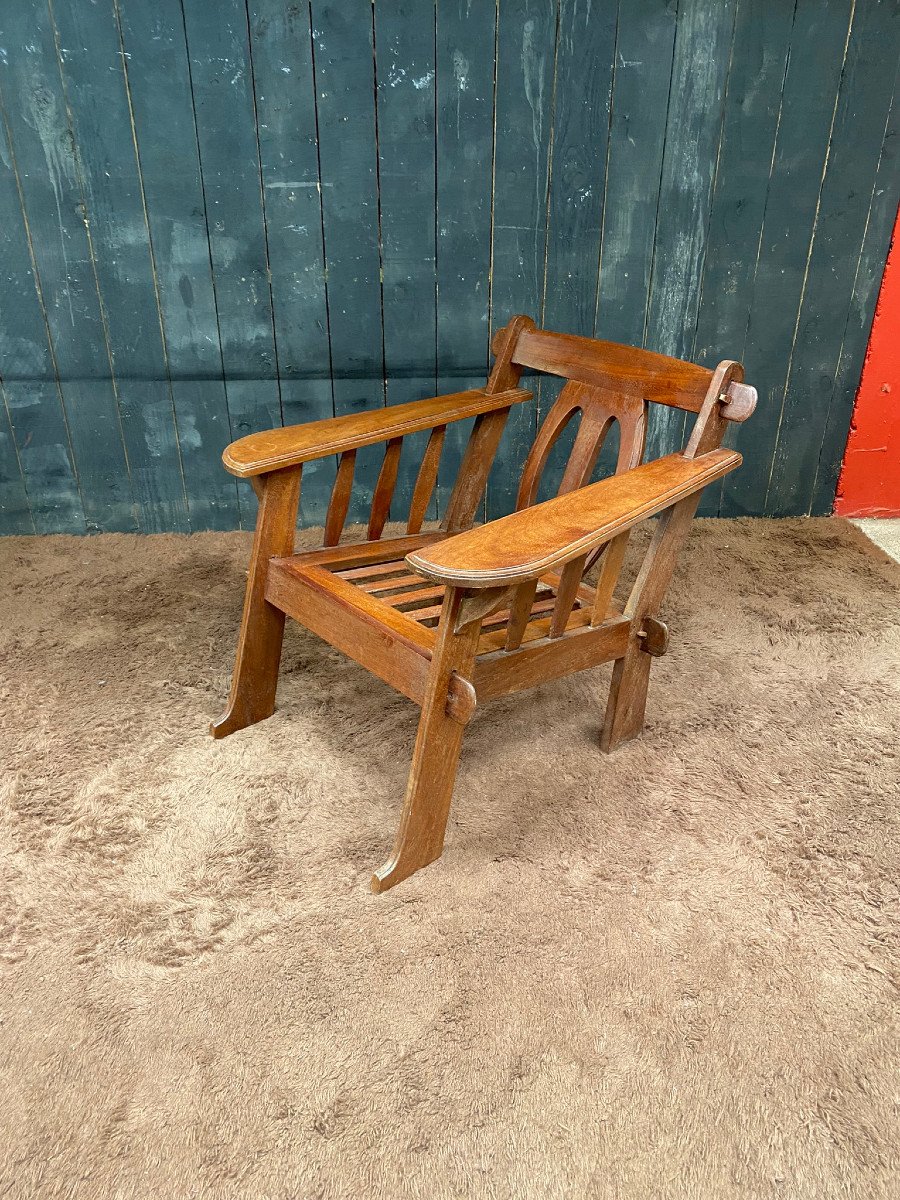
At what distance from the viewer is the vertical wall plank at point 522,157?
223cm

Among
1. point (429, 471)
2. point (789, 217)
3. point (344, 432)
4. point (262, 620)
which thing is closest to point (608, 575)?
point (429, 471)

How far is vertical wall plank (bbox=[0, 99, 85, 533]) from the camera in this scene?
2338mm

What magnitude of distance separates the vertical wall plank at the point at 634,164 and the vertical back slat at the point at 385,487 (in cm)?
107

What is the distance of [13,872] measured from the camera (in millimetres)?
Answer: 1502

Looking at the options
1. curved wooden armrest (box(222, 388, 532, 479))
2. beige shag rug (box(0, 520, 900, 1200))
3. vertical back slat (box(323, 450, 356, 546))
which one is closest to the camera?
beige shag rug (box(0, 520, 900, 1200))

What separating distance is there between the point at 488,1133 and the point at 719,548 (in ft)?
6.50

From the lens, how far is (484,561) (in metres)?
1.22

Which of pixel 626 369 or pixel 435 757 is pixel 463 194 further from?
pixel 435 757

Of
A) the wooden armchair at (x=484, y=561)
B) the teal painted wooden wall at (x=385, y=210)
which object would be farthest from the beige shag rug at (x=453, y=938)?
the teal painted wooden wall at (x=385, y=210)

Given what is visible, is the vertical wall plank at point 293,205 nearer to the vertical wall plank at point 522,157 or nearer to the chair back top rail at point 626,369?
the vertical wall plank at point 522,157

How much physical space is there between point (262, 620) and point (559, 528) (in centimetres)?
75

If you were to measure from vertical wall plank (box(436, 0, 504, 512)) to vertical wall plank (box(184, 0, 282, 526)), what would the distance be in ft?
1.59

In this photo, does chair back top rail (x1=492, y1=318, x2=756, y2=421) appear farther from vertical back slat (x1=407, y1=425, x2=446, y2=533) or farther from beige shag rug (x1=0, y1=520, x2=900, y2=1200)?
beige shag rug (x1=0, y1=520, x2=900, y2=1200)

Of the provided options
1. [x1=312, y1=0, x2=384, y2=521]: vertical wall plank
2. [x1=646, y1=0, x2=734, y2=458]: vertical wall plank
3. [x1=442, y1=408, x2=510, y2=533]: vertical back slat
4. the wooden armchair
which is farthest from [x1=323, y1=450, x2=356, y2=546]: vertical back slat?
[x1=646, y1=0, x2=734, y2=458]: vertical wall plank
